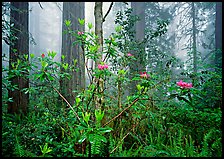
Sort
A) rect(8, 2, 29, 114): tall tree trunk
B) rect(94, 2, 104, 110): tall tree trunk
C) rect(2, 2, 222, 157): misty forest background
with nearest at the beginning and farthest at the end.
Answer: rect(2, 2, 222, 157): misty forest background < rect(94, 2, 104, 110): tall tree trunk < rect(8, 2, 29, 114): tall tree trunk

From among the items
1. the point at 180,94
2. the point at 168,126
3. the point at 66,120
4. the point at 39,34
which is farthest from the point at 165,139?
the point at 39,34

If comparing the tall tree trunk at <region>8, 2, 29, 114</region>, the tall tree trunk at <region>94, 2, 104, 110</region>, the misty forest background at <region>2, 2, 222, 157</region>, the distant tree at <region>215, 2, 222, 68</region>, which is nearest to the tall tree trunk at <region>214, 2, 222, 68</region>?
the distant tree at <region>215, 2, 222, 68</region>

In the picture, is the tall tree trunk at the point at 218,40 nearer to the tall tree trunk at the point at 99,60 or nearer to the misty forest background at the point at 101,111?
the misty forest background at the point at 101,111

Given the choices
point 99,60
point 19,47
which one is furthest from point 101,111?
point 19,47

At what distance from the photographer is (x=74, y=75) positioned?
5359mm

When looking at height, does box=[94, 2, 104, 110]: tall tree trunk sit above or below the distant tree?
below

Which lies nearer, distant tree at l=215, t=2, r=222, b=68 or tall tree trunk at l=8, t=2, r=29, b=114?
tall tree trunk at l=8, t=2, r=29, b=114

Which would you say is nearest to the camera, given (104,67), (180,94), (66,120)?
(180,94)

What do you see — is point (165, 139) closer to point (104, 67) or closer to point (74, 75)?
point (104, 67)

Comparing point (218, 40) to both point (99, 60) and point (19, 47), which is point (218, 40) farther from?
point (19, 47)

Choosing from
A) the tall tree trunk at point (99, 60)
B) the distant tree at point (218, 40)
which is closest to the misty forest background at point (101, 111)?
the tall tree trunk at point (99, 60)

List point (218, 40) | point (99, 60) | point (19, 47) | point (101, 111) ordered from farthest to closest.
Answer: point (218, 40) < point (19, 47) < point (101, 111) < point (99, 60)

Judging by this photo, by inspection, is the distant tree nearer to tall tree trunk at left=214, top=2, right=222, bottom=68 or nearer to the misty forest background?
tall tree trunk at left=214, top=2, right=222, bottom=68

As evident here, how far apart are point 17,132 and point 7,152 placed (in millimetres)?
385
